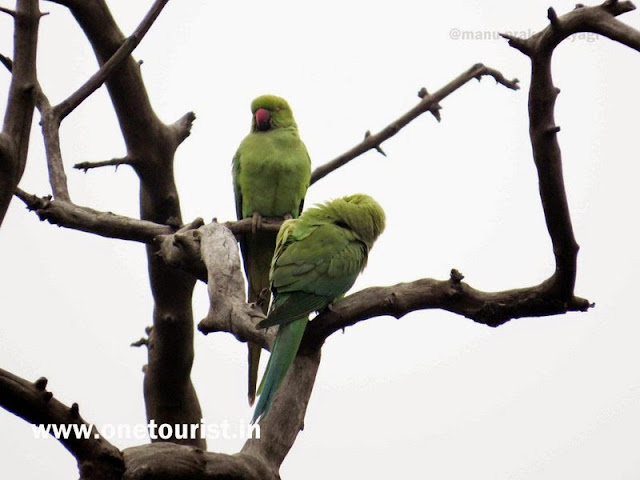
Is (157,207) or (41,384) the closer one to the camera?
(41,384)

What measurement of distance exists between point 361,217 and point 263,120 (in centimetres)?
197

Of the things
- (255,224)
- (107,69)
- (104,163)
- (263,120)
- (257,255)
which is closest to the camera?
(107,69)

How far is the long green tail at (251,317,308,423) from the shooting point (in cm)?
273

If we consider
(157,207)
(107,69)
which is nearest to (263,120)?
(157,207)

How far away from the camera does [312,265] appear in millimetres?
3162

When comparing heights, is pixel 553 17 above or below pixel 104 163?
below

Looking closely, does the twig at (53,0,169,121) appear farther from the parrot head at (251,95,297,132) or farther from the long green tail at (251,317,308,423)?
the parrot head at (251,95,297,132)

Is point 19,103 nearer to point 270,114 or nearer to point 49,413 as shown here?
point 49,413

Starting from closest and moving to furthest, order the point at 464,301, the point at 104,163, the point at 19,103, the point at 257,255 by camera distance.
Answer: the point at 464,301
the point at 19,103
the point at 104,163
the point at 257,255

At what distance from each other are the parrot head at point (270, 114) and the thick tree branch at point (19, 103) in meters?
1.96

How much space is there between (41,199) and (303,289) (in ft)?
3.73

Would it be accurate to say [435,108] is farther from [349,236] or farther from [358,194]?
[349,236]

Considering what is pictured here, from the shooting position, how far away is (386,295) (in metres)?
2.70

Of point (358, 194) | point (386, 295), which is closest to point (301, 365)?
point (386, 295)
